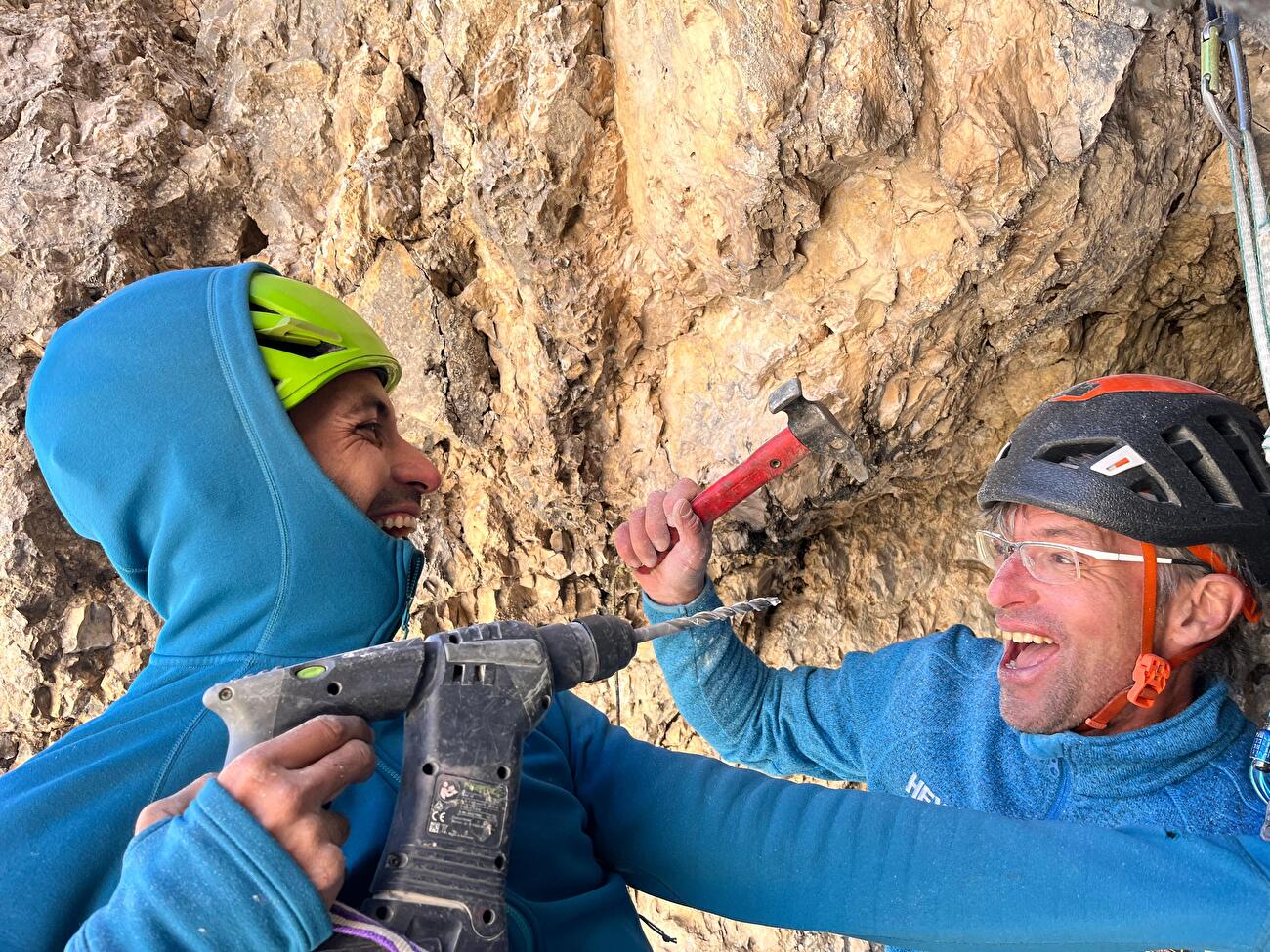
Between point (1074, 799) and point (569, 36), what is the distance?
2538mm

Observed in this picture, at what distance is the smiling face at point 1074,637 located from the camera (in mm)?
2254

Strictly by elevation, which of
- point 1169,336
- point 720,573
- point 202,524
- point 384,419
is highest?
point 1169,336

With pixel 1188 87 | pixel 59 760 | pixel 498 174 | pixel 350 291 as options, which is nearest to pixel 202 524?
pixel 59 760

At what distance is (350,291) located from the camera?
371 centimetres

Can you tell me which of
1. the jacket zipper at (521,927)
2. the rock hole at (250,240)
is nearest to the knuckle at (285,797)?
the jacket zipper at (521,927)

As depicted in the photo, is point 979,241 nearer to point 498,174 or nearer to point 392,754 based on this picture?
point 498,174

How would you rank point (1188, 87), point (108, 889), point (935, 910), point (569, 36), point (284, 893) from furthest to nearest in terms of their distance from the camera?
point (569, 36) → point (1188, 87) → point (935, 910) → point (108, 889) → point (284, 893)

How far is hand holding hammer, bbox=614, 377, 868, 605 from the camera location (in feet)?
8.27

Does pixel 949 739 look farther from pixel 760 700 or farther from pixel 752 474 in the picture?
pixel 752 474

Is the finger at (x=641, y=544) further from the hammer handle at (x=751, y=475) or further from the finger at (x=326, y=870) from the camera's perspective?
the finger at (x=326, y=870)

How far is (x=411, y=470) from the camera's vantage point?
1.87 m

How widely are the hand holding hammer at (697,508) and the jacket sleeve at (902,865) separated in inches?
32.5

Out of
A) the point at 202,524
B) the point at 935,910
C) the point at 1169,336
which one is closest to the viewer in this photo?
the point at 935,910

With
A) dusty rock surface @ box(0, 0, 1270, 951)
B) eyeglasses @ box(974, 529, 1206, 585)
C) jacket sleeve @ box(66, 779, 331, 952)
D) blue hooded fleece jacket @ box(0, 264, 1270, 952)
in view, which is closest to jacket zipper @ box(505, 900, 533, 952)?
blue hooded fleece jacket @ box(0, 264, 1270, 952)
